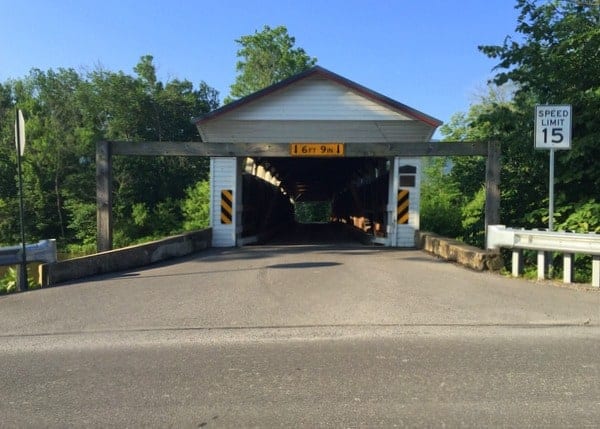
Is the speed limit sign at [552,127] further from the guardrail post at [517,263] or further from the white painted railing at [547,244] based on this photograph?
the guardrail post at [517,263]

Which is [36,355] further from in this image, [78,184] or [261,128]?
[78,184]

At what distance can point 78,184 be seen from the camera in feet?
111

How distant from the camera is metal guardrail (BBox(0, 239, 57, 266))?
29.0 ft

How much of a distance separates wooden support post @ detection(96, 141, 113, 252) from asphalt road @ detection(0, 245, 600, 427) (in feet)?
12.7

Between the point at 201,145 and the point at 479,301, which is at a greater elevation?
the point at 201,145

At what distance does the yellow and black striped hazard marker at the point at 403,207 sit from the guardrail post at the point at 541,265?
7.66 metres

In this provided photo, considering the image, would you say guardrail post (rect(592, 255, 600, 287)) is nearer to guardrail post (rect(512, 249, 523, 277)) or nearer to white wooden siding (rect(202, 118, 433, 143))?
guardrail post (rect(512, 249, 523, 277))

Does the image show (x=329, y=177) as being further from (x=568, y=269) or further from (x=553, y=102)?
(x=568, y=269)

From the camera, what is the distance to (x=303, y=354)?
489cm

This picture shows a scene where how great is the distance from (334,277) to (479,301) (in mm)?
2777

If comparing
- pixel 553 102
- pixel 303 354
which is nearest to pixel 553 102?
pixel 553 102

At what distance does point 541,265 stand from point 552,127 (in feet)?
7.86

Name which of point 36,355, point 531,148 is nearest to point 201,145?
point 531,148

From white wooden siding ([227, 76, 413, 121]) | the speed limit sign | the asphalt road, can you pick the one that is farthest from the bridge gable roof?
the asphalt road
